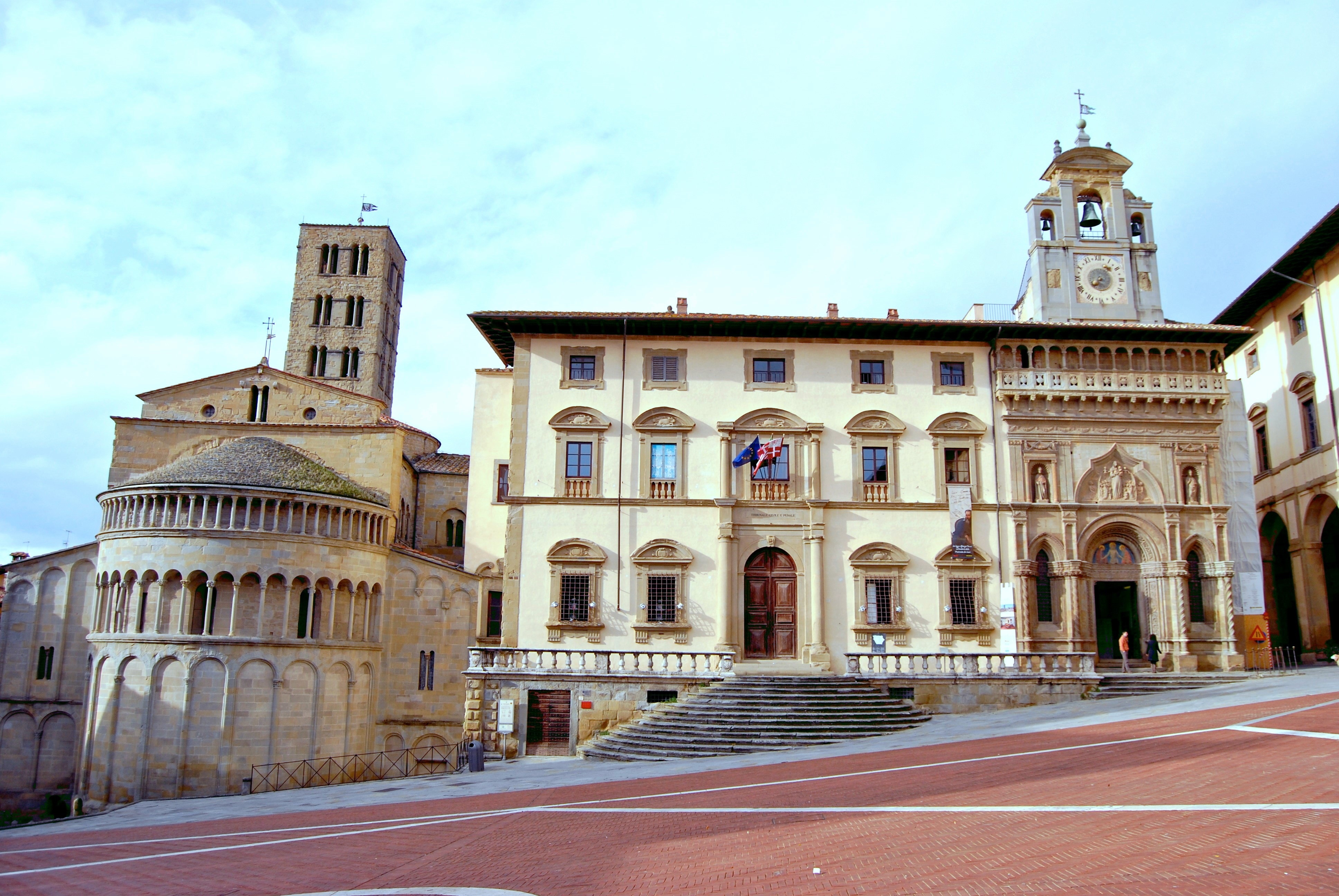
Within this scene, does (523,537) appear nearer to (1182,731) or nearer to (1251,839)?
(1182,731)

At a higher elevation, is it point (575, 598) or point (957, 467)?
point (957, 467)

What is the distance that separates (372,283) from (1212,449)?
2251 inches

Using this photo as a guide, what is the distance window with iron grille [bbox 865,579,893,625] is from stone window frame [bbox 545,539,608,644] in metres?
8.76

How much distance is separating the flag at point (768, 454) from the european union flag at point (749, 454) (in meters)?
0.09

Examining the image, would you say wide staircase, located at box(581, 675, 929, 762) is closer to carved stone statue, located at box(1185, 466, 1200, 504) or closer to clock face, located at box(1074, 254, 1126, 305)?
carved stone statue, located at box(1185, 466, 1200, 504)

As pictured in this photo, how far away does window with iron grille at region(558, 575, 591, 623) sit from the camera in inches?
1229

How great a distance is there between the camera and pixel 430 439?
2117 inches

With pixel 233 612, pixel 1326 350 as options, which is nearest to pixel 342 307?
pixel 233 612

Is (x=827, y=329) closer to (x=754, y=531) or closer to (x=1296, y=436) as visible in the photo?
(x=754, y=531)

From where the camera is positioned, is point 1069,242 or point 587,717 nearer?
point 587,717

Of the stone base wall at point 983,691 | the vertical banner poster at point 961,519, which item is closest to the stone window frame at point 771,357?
the vertical banner poster at point 961,519

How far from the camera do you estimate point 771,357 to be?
33.3 metres

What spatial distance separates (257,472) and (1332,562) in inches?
1667

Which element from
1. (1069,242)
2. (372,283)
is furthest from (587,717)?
(372,283)
